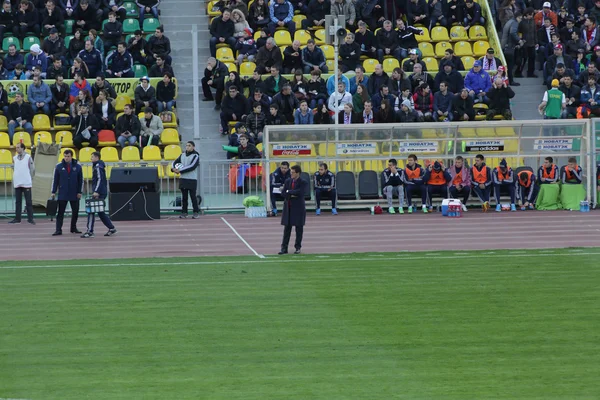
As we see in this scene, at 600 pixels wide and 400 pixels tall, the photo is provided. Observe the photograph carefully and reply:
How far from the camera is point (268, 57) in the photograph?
34.2m

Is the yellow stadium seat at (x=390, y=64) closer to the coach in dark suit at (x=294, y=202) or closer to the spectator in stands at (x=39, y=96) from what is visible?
the spectator in stands at (x=39, y=96)

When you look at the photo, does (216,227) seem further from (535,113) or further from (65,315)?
(535,113)

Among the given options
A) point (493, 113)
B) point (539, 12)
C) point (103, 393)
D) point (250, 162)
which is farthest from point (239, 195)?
point (103, 393)

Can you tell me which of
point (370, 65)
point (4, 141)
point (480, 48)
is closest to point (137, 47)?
point (4, 141)

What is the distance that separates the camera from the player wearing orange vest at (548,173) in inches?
1166

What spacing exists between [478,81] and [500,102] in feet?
3.27

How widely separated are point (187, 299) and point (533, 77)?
71.9 ft

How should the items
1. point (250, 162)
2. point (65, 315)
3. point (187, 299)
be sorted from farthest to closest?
1. point (250, 162)
2. point (187, 299)
3. point (65, 315)

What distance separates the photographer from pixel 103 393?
12.0 m

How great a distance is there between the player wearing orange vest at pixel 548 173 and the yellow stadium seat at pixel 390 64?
7076mm

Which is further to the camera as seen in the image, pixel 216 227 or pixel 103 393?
pixel 216 227

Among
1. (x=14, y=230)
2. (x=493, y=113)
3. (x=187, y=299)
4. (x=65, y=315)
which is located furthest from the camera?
(x=493, y=113)

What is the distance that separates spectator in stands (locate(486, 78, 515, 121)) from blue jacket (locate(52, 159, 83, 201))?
13258 mm

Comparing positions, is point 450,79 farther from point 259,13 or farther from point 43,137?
point 43,137
